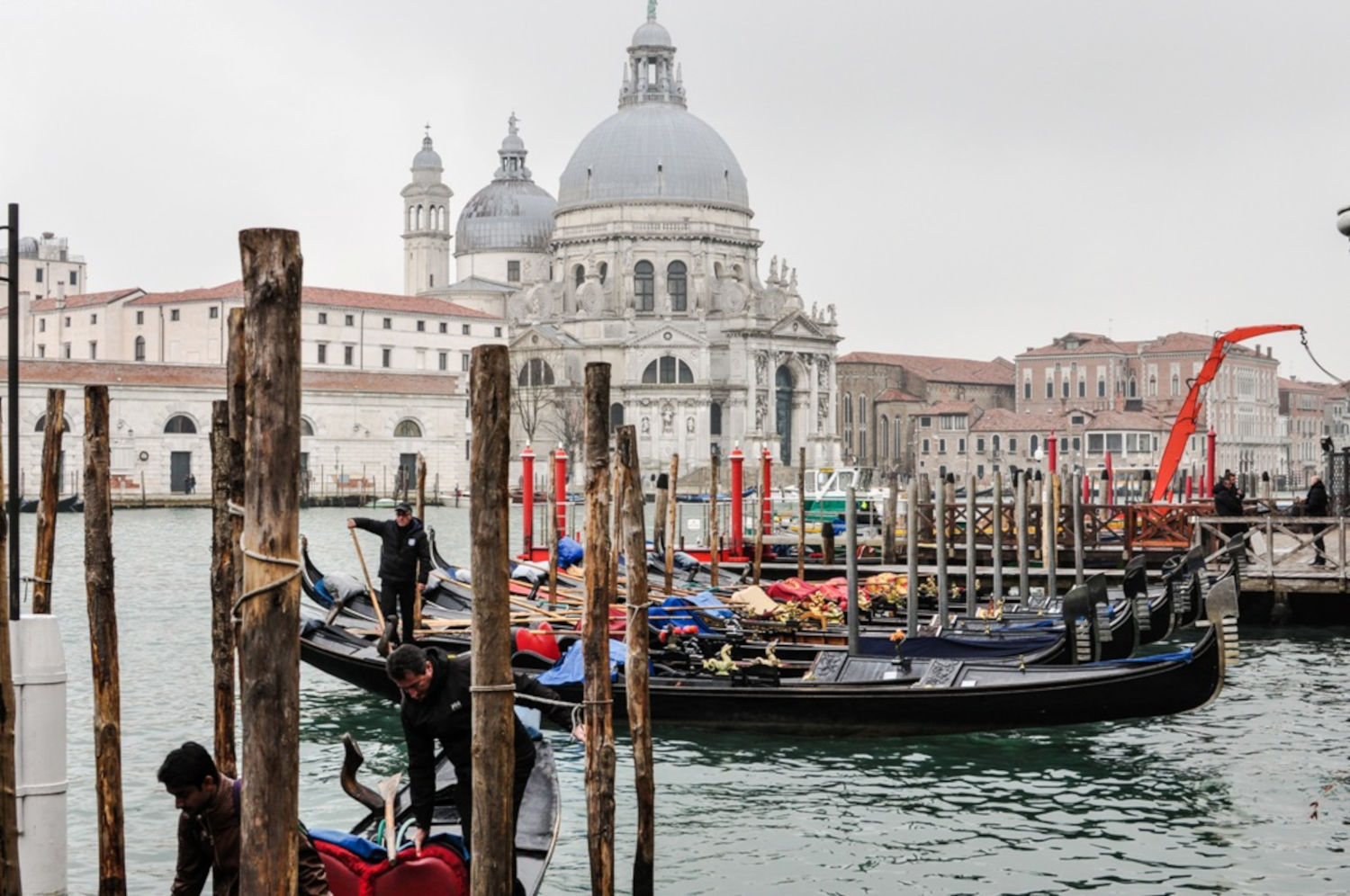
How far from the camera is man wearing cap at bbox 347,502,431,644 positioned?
1223 cm

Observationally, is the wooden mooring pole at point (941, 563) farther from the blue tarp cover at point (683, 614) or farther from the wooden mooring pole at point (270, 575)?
the wooden mooring pole at point (270, 575)

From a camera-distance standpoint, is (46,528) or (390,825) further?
(46,528)

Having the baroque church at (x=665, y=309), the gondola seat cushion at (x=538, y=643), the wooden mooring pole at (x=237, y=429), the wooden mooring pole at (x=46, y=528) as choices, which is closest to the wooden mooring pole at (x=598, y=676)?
the wooden mooring pole at (x=237, y=429)

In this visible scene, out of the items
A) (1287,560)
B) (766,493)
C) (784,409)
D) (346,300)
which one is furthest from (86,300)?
(1287,560)

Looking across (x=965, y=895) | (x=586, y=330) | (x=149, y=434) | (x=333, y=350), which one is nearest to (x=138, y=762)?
(x=965, y=895)

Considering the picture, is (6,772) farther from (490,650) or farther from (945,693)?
(945,693)

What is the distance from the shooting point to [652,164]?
222ft

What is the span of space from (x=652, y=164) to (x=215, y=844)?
208ft

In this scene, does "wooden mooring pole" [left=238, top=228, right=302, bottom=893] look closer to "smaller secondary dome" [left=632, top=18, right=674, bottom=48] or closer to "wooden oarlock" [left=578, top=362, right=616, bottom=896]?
"wooden oarlock" [left=578, top=362, right=616, bottom=896]

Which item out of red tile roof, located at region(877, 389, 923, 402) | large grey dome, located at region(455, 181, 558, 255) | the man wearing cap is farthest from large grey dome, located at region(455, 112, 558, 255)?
the man wearing cap

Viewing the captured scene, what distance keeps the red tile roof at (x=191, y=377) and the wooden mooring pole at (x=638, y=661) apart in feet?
127

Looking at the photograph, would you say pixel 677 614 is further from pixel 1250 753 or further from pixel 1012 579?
pixel 1012 579

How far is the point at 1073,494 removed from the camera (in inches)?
754

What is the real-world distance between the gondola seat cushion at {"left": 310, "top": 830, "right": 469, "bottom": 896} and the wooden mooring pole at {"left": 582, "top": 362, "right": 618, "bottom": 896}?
0.95 metres
